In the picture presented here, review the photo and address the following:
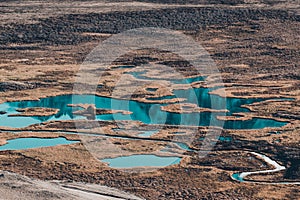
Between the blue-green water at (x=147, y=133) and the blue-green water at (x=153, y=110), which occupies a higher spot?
the blue-green water at (x=153, y=110)

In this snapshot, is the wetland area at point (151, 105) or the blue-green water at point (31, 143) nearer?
the wetland area at point (151, 105)

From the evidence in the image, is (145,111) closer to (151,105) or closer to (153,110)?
(153,110)

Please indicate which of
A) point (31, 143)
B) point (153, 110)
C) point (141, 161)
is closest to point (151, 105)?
point (153, 110)

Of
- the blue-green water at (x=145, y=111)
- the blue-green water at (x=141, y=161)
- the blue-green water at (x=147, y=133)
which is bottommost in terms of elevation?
the blue-green water at (x=141, y=161)

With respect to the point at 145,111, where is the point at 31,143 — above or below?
below

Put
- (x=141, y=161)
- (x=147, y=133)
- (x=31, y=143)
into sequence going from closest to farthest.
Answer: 1. (x=141, y=161)
2. (x=31, y=143)
3. (x=147, y=133)

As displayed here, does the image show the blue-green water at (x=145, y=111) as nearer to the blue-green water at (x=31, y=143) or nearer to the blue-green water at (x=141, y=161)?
the blue-green water at (x=31, y=143)

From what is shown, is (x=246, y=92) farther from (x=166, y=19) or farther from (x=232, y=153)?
(x=166, y=19)

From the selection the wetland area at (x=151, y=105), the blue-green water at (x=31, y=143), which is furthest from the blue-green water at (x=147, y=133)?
the blue-green water at (x=31, y=143)
